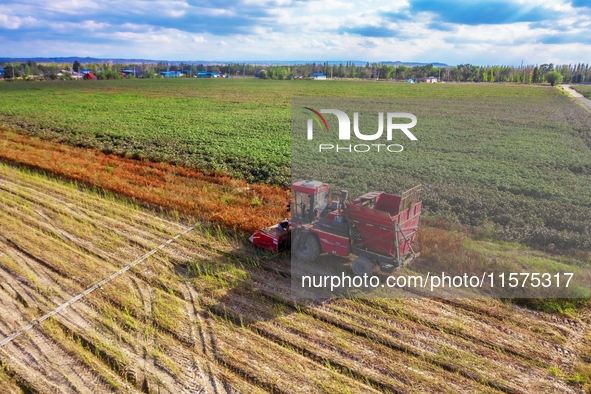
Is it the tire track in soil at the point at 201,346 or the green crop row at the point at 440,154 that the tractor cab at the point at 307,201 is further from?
the green crop row at the point at 440,154

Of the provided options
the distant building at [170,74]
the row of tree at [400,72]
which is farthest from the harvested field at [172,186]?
the distant building at [170,74]

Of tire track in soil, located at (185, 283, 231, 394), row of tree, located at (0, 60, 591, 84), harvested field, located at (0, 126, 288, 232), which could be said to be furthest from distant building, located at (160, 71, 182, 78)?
tire track in soil, located at (185, 283, 231, 394)

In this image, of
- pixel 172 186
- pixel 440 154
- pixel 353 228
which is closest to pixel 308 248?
pixel 353 228

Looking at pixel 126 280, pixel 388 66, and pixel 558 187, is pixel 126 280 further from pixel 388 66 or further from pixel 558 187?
pixel 388 66

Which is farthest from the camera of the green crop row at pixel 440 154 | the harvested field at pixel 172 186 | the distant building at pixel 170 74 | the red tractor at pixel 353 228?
the distant building at pixel 170 74

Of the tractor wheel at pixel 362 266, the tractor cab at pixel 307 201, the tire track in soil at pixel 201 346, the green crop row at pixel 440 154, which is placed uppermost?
the tractor cab at pixel 307 201

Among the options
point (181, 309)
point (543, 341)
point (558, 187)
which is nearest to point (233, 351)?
point (181, 309)
